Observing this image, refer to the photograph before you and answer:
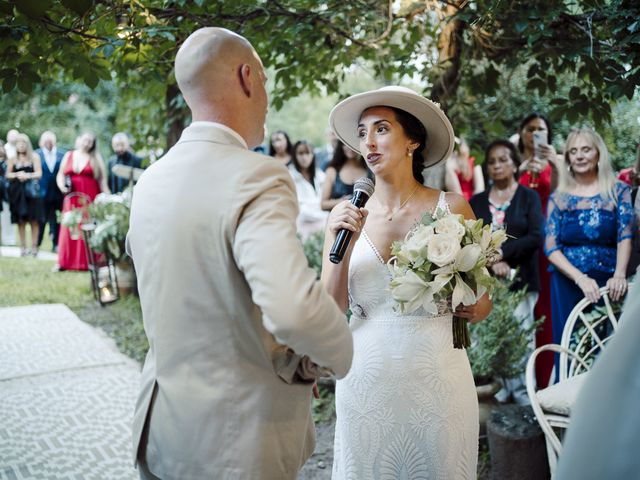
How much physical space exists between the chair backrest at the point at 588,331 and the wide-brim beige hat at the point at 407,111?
1230 mm

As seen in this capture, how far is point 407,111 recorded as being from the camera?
107 inches

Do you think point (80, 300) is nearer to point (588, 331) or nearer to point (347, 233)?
point (588, 331)

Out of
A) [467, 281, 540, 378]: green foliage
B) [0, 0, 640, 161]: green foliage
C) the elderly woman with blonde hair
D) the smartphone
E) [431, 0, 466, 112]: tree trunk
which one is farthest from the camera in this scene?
the elderly woman with blonde hair

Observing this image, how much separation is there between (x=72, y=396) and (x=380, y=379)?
3556 millimetres

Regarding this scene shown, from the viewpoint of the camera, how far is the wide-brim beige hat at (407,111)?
2607 mm

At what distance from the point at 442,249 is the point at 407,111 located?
2.37ft

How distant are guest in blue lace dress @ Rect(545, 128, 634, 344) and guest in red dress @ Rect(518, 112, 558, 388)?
0.33m

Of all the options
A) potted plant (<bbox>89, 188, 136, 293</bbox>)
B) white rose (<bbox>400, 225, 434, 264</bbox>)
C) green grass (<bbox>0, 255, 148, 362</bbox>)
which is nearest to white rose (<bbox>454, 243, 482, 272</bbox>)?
white rose (<bbox>400, 225, 434, 264</bbox>)

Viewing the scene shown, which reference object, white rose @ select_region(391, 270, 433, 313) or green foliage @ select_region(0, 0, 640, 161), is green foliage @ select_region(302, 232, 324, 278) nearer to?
green foliage @ select_region(0, 0, 640, 161)

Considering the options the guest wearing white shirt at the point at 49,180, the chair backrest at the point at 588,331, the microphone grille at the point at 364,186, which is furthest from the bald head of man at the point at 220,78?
the guest wearing white shirt at the point at 49,180

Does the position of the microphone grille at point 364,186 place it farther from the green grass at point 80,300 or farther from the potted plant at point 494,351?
the green grass at point 80,300

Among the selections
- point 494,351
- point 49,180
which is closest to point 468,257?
point 494,351

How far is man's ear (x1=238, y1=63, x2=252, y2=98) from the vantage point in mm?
1779

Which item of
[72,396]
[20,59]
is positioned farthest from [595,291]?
[72,396]
